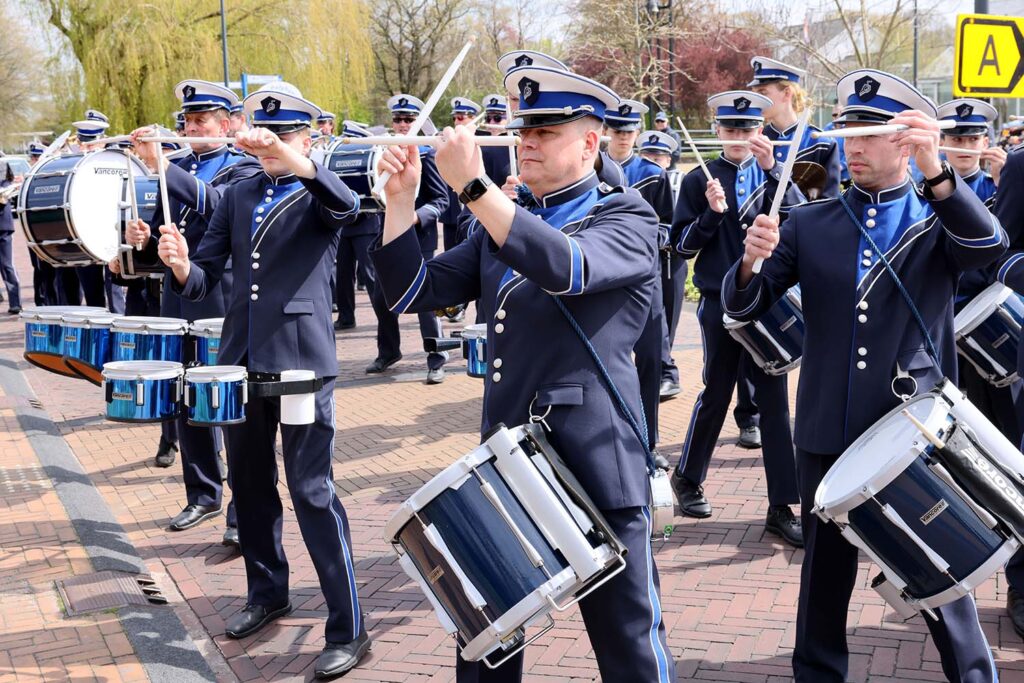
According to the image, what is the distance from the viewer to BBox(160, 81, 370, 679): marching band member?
4391 mm

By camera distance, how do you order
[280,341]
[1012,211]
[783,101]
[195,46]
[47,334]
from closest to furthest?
[1012,211] < [280,341] < [47,334] < [783,101] < [195,46]

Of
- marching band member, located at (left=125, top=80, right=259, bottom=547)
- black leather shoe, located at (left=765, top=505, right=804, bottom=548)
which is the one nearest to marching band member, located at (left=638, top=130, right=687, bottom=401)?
black leather shoe, located at (left=765, top=505, right=804, bottom=548)

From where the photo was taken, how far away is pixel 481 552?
288 centimetres

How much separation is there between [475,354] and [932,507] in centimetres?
284

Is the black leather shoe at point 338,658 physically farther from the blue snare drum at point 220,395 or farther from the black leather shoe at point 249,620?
the blue snare drum at point 220,395

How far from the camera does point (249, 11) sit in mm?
31891

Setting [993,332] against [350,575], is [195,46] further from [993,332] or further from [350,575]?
[993,332]

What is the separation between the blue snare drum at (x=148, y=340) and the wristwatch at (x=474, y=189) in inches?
135

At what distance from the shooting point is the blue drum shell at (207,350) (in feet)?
18.6

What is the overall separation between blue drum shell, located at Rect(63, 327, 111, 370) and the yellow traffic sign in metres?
5.98

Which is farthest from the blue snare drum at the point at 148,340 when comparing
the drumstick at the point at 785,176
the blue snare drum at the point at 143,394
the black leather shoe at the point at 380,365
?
the black leather shoe at the point at 380,365

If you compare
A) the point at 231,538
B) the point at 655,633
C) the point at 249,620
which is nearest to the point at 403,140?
the point at 655,633

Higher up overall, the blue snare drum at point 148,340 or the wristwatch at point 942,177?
the wristwatch at point 942,177

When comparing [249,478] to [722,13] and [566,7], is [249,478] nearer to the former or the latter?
[566,7]
